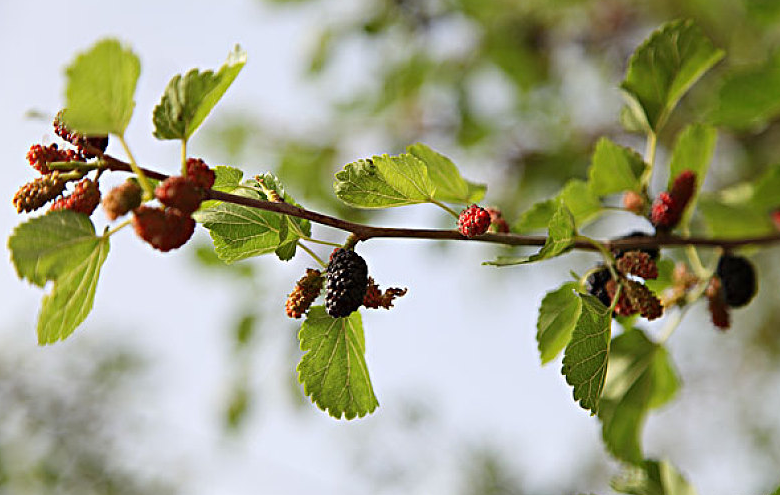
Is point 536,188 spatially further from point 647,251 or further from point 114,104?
point 114,104

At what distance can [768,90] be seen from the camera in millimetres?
902

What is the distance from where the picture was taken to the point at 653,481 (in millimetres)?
778

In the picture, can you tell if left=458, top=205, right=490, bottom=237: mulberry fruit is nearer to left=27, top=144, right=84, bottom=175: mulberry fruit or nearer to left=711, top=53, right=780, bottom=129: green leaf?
left=27, top=144, right=84, bottom=175: mulberry fruit

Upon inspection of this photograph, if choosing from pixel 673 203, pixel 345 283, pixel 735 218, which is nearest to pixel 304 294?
pixel 345 283

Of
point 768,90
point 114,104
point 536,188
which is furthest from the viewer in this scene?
point 536,188

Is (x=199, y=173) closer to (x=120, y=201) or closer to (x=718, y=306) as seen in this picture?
(x=120, y=201)

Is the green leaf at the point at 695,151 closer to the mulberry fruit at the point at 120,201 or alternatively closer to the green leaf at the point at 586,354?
the green leaf at the point at 586,354

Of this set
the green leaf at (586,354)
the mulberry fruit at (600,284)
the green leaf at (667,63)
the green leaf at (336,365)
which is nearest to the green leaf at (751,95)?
the green leaf at (667,63)

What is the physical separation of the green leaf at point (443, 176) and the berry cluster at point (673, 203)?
195mm

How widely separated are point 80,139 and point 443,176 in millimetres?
318

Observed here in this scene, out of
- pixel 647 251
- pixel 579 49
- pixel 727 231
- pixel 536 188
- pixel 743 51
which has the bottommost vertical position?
pixel 647 251

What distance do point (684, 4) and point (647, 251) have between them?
1669 mm

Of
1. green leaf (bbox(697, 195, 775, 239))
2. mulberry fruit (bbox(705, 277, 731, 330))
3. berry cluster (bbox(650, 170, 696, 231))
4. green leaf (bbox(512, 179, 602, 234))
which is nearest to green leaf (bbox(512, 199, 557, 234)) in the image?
green leaf (bbox(512, 179, 602, 234))

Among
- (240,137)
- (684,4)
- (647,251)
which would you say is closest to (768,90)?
(647,251)
